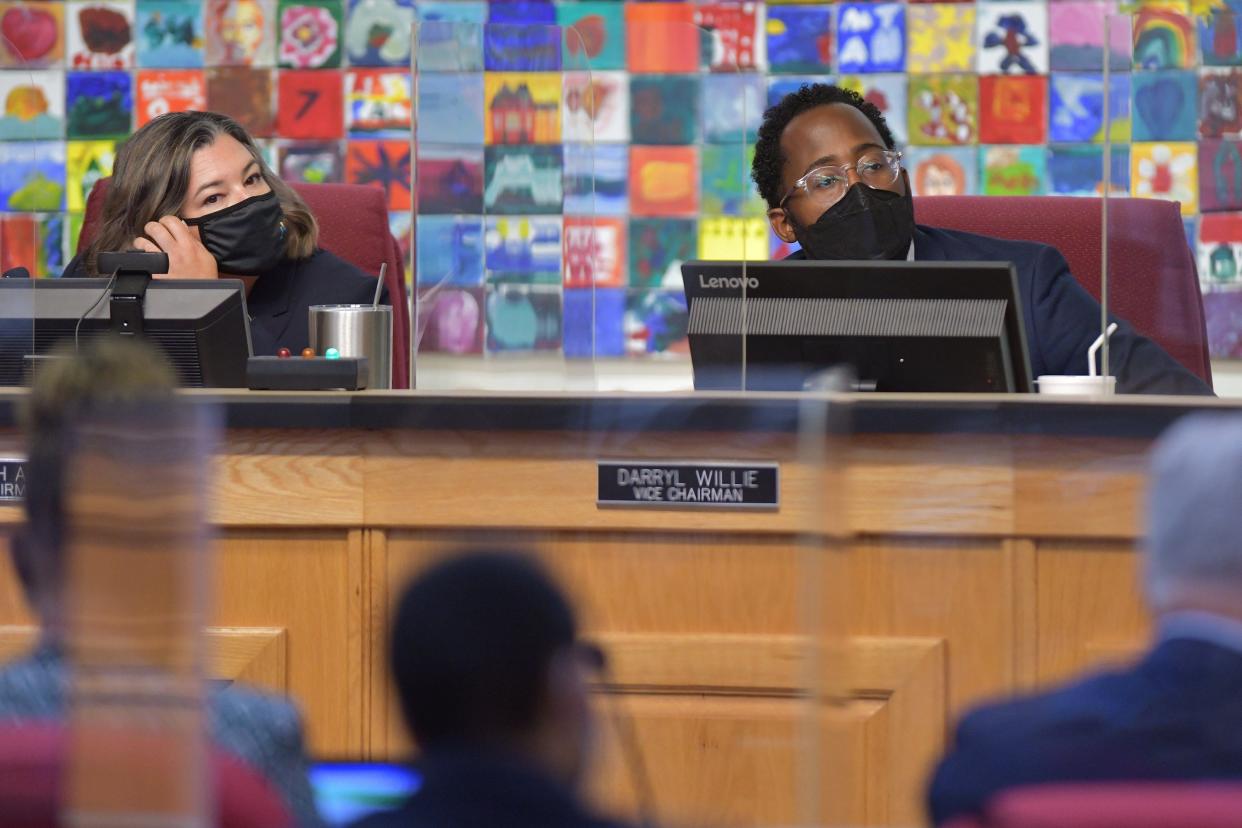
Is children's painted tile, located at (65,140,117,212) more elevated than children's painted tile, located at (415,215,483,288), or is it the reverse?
children's painted tile, located at (65,140,117,212)

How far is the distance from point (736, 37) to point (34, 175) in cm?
150

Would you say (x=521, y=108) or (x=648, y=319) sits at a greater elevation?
(x=521, y=108)

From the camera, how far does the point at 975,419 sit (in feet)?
5.24

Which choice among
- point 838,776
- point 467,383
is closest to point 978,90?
point 467,383

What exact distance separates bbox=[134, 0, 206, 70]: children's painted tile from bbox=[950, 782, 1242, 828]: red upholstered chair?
311 centimetres

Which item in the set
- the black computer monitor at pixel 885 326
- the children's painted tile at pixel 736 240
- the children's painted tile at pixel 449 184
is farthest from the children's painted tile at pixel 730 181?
the black computer monitor at pixel 885 326

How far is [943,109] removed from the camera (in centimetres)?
351

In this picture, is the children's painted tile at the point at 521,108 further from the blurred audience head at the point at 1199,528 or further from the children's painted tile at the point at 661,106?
the blurred audience head at the point at 1199,528

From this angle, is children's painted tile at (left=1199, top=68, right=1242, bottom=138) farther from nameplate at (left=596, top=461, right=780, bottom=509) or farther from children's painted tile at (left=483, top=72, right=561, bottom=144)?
nameplate at (left=596, top=461, right=780, bottom=509)

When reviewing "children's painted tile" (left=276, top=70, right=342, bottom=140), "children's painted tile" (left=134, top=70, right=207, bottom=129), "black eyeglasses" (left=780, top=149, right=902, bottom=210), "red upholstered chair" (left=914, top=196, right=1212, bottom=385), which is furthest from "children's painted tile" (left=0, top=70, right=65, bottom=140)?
"red upholstered chair" (left=914, top=196, right=1212, bottom=385)

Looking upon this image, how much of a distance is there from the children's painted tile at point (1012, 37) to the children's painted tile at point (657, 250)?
28.5 inches

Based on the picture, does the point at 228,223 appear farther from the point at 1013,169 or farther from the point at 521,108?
the point at 1013,169

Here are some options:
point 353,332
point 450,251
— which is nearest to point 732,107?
point 450,251

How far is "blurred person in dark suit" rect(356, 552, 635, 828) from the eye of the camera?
3.13 ft
